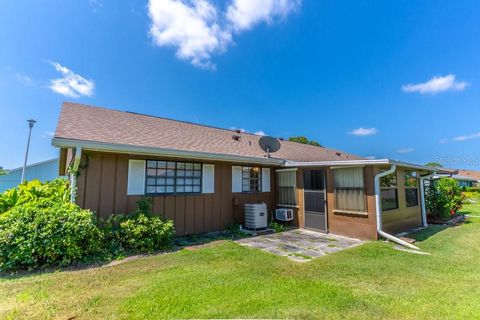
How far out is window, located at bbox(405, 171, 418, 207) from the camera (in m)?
8.08

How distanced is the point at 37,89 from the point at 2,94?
1415mm

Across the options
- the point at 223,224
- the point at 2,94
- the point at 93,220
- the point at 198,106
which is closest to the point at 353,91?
the point at 198,106

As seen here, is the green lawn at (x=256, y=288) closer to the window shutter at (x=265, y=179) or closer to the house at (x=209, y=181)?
the house at (x=209, y=181)

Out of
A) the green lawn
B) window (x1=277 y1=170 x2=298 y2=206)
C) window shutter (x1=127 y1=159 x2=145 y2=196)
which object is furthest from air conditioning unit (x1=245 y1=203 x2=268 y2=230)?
window shutter (x1=127 y1=159 x2=145 y2=196)

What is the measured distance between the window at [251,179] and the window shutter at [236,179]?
18 cm

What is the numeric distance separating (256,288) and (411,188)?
7968mm

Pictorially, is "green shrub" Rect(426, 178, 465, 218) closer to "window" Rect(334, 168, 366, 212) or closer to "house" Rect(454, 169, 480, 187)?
"window" Rect(334, 168, 366, 212)

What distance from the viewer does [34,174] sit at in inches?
668

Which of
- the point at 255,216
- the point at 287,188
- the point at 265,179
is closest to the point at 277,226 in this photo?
the point at 255,216

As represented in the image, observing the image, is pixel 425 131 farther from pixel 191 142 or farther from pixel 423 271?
pixel 191 142

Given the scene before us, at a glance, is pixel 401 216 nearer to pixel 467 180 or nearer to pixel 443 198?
pixel 443 198

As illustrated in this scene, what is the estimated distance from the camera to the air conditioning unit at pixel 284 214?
8.23 meters

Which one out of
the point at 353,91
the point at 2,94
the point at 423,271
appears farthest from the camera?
the point at 353,91

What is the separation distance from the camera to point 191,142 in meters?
8.01
